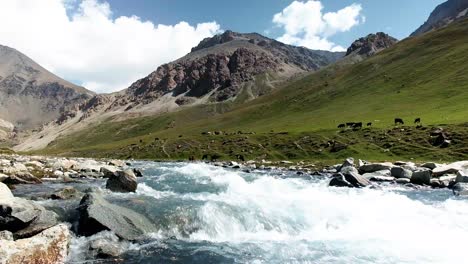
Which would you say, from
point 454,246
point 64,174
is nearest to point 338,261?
point 454,246

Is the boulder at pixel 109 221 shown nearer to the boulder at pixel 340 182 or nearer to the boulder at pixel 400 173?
the boulder at pixel 340 182

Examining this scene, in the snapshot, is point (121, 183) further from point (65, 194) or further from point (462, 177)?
point (462, 177)

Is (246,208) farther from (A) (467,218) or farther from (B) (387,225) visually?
(A) (467,218)

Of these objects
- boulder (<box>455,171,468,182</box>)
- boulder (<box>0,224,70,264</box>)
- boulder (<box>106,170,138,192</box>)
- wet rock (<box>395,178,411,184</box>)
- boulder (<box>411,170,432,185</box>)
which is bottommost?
wet rock (<box>395,178,411,184</box>)

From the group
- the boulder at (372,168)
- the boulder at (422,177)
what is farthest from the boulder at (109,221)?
the boulder at (372,168)

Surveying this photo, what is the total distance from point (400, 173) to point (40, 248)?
138 ft

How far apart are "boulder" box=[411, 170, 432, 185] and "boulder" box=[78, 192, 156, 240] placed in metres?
32.7

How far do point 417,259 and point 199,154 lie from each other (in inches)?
3623

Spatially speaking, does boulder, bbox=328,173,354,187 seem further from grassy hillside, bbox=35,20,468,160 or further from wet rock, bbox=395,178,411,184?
grassy hillside, bbox=35,20,468,160

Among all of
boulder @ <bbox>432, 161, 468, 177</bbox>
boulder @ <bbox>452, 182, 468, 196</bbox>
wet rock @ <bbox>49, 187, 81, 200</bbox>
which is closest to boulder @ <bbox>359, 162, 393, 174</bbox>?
boulder @ <bbox>432, 161, 468, 177</bbox>

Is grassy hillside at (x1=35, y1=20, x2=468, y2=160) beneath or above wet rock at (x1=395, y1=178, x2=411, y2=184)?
above

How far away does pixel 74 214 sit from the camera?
84.3ft

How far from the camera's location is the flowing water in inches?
830

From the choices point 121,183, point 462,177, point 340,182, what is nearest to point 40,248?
point 121,183
